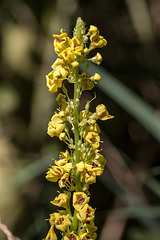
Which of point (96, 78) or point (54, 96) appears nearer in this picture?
point (96, 78)

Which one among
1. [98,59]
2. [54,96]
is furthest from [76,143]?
[54,96]

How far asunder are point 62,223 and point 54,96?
5.50 ft

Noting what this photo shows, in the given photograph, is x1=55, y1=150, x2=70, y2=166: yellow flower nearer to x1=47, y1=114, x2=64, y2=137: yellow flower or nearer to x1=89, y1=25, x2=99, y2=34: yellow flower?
x1=47, y1=114, x2=64, y2=137: yellow flower

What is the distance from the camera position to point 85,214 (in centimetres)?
93

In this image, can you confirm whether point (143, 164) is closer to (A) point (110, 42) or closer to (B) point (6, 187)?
(A) point (110, 42)

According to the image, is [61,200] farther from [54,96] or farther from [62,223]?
[54,96]

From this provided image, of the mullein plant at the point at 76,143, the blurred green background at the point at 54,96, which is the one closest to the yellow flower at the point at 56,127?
the mullein plant at the point at 76,143

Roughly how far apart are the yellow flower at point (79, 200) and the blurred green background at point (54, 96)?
147cm

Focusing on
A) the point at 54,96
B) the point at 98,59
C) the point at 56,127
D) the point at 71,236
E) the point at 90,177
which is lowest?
the point at 71,236

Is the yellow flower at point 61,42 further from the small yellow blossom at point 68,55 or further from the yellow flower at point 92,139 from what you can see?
the yellow flower at point 92,139

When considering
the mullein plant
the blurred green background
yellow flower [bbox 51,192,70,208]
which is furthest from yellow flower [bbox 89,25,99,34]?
the blurred green background

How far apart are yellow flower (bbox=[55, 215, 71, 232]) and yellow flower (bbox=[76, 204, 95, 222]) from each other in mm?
39

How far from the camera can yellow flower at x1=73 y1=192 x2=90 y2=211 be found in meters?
0.93

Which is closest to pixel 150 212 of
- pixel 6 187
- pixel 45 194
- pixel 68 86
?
pixel 6 187
